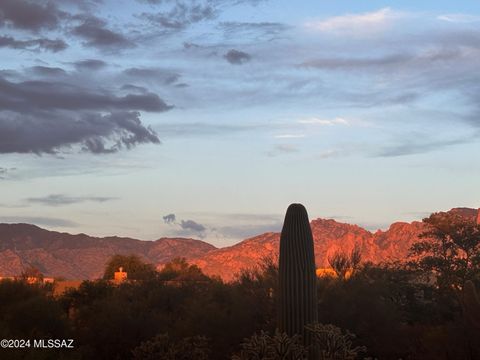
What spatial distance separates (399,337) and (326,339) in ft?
43.2

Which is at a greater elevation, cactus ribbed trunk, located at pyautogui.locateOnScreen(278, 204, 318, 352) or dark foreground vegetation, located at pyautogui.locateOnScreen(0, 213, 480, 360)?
cactus ribbed trunk, located at pyautogui.locateOnScreen(278, 204, 318, 352)

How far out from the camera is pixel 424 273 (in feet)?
167

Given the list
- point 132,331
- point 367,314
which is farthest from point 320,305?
point 132,331

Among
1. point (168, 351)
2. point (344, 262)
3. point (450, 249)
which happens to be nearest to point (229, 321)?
point (168, 351)

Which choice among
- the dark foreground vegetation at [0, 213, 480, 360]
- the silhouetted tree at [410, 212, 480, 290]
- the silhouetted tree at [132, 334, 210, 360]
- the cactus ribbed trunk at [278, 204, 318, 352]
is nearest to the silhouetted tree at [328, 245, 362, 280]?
the dark foreground vegetation at [0, 213, 480, 360]

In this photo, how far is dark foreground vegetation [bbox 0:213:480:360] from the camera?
69.3ft

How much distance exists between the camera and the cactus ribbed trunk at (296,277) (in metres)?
22.9

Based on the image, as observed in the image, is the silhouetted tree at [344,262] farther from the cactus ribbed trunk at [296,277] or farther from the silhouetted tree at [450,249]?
the cactus ribbed trunk at [296,277]

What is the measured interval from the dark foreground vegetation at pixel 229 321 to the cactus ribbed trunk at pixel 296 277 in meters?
0.98

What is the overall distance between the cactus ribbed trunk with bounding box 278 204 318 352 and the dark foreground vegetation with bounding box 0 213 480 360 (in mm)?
982

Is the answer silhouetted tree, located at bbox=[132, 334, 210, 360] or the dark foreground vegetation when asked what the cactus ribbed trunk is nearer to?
the dark foreground vegetation

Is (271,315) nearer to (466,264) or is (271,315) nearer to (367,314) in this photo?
(367,314)

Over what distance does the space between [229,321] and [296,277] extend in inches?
269

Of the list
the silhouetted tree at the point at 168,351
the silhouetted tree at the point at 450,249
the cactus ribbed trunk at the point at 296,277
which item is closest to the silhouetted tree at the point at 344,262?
the silhouetted tree at the point at 450,249
